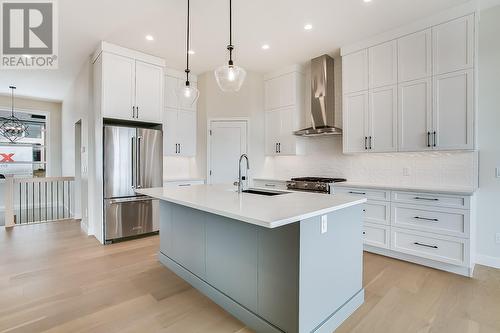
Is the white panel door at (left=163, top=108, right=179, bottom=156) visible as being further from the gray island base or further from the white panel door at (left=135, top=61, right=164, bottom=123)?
the gray island base

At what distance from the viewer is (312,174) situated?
15.5ft

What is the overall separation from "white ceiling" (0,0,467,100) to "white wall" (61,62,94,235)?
449mm

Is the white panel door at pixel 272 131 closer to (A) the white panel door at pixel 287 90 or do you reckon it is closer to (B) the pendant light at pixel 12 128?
(A) the white panel door at pixel 287 90

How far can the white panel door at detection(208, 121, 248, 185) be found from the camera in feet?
16.7

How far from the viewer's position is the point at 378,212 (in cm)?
336

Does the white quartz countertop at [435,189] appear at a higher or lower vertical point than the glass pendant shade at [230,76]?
lower

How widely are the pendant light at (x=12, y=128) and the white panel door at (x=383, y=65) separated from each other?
8.14 meters

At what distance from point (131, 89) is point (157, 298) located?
317cm

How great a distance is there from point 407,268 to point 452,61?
246 cm

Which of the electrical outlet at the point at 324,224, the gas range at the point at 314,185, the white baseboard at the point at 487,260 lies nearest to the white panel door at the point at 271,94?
the gas range at the point at 314,185

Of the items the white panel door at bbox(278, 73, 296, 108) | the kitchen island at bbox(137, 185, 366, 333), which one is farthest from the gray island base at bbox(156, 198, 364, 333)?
the white panel door at bbox(278, 73, 296, 108)

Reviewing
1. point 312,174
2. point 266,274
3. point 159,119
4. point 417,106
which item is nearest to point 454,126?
point 417,106

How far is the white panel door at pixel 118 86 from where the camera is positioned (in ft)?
12.5

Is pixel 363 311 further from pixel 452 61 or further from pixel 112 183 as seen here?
pixel 112 183
